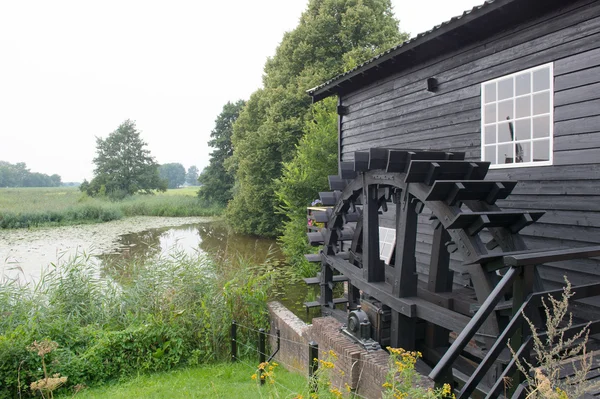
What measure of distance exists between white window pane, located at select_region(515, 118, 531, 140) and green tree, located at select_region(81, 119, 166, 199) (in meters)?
36.2

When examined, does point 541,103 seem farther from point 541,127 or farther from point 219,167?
point 219,167

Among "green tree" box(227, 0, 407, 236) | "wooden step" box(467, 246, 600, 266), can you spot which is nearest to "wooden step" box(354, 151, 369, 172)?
"wooden step" box(467, 246, 600, 266)

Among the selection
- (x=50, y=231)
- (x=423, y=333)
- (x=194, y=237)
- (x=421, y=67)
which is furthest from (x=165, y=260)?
(x=50, y=231)

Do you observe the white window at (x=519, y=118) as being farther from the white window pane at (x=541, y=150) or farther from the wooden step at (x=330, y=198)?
the wooden step at (x=330, y=198)

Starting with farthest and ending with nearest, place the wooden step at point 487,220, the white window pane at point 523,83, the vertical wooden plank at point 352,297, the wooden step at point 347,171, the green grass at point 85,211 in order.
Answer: the green grass at point 85,211
the vertical wooden plank at point 352,297
the wooden step at point 347,171
the white window pane at point 523,83
the wooden step at point 487,220

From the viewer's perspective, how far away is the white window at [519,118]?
453cm

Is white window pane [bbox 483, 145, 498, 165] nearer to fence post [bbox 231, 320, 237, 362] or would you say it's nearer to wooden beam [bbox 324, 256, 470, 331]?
wooden beam [bbox 324, 256, 470, 331]

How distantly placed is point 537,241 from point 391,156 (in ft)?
6.28

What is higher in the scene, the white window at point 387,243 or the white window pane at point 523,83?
the white window pane at point 523,83

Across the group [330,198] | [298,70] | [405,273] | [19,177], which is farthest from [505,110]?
[19,177]

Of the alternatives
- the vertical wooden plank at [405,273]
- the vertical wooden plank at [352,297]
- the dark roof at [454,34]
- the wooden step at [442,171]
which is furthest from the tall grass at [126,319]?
the dark roof at [454,34]

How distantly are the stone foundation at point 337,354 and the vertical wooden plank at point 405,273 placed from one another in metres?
0.52

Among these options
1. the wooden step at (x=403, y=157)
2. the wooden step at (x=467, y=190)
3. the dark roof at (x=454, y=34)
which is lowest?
the wooden step at (x=467, y=190)

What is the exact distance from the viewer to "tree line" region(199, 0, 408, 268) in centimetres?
1274
